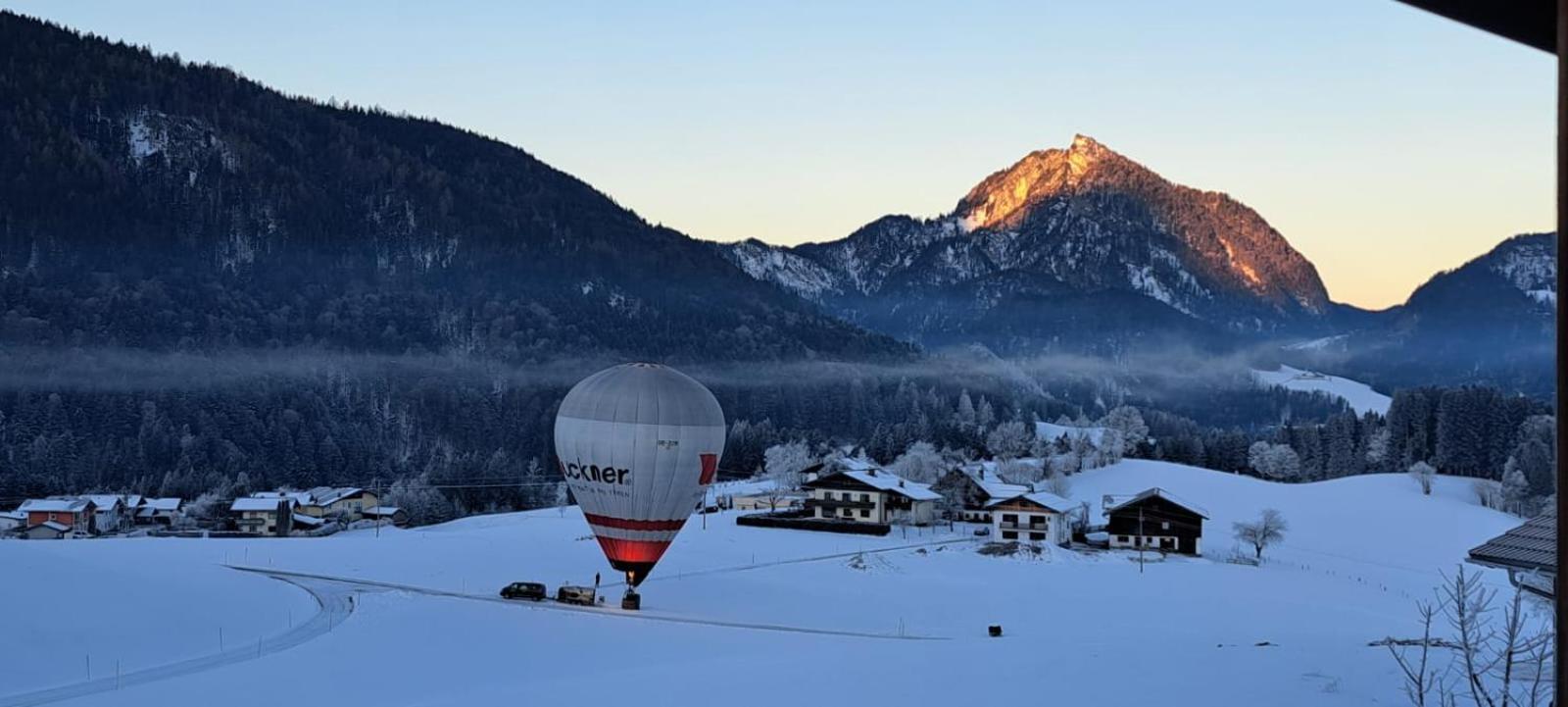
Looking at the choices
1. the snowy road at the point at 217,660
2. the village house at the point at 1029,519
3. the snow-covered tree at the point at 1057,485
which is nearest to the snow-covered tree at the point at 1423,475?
the snow-covered tree at the point at 1057,485

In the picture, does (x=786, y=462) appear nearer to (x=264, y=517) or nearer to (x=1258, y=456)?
(x=264, y=517)

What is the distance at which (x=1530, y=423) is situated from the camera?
111 m

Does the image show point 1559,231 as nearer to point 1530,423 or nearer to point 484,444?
point 1530,423

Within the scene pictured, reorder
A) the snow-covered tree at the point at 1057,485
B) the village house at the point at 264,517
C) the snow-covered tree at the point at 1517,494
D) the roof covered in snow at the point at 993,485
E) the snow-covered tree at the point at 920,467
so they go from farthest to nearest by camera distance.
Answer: the snow-covered tree at the point at 920,467 → the snow-covered tree at the point at 1057,485 → the snow-covered tree at the point at 1517,494 → the village house at the point at 264,517 → the roof covered in snow at the point at 993,485

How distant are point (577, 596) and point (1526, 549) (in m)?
29.9

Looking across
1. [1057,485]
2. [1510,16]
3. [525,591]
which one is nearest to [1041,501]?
[1057,485]

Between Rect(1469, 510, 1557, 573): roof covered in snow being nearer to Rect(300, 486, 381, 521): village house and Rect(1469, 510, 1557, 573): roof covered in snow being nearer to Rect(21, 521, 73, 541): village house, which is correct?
Rect(21, 521, 73, 541): village house

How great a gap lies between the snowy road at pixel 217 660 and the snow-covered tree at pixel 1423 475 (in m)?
78.7

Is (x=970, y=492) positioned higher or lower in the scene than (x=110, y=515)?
higher

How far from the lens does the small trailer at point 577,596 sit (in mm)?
40688

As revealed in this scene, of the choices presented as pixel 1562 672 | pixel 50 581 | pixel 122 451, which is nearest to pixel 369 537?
pixel 50 581

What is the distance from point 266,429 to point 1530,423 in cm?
12777

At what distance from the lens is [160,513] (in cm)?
9050

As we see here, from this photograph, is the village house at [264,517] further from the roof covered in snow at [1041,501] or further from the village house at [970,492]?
the roof covered in snow at [1041,501]
